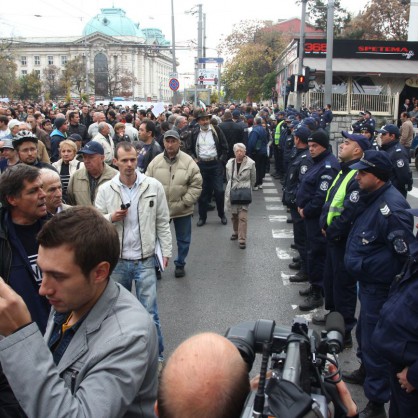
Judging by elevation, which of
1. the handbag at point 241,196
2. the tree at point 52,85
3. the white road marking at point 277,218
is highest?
the tree at point 52,85

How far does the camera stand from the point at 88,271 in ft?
6.54

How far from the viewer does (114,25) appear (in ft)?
381

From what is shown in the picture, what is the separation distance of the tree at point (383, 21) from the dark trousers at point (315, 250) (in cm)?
4549

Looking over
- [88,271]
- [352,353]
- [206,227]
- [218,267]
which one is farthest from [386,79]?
[88,271]

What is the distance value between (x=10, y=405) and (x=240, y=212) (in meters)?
6.64

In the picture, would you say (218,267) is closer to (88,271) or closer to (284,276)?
(284,276)

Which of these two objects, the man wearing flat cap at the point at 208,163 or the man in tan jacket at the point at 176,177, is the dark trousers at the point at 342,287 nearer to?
the man in tan jacket at the point at 176,177

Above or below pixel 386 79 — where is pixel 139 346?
below

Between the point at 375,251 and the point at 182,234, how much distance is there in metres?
3.76

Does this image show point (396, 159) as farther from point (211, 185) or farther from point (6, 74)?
point (6, 74)

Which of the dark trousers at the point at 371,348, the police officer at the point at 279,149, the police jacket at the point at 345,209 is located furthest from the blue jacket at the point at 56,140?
the dark trousers at the point at 371,348

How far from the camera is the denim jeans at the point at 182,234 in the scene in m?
7.32

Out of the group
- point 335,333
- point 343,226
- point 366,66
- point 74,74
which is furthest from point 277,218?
point 74,74

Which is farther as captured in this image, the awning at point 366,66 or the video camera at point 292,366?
the awning at point 366,66
